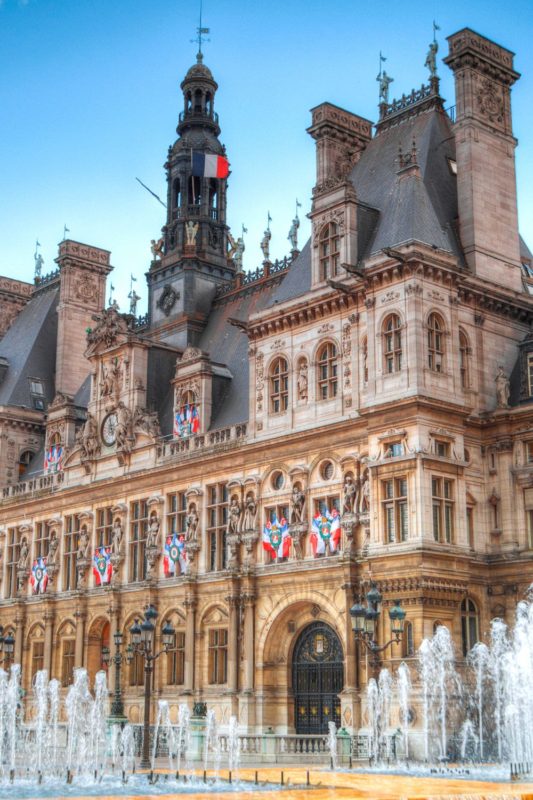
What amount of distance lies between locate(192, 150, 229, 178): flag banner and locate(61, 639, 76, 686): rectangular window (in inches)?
980

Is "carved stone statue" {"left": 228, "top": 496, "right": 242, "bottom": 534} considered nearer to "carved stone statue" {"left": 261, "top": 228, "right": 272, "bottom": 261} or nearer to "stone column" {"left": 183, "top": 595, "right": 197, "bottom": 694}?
"stone column" {"left": 183, "top": 595, "right": 197, "bottom": 694}

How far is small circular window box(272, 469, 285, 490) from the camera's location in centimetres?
4603

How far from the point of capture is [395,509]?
40156 mm

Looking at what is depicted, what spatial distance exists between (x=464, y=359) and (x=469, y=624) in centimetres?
990

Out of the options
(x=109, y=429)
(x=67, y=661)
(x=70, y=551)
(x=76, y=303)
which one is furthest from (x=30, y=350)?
(x=67, y=661)

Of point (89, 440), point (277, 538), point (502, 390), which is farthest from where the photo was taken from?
point (89, 440)

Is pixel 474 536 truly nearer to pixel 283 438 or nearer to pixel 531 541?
pixel 531 541

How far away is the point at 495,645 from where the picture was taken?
40562mm

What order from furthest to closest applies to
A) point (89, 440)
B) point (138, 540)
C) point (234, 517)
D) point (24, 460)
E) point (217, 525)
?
point (24, 460), point (89, 440), point (138, 540), point (217, 525), point (234, 517)

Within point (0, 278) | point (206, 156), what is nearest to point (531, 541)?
point (206, 156)

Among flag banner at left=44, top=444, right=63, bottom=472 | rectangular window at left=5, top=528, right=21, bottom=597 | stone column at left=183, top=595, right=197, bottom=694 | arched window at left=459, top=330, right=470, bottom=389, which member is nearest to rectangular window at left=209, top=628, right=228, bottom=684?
stone column at left=183, top=595, right=197, bottom=694

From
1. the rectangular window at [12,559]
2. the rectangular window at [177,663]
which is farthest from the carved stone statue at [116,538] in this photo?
the rectangular window at [12,559]

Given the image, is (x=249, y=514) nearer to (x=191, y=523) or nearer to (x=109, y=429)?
(x=191, y=523)

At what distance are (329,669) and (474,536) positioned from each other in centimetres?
766
